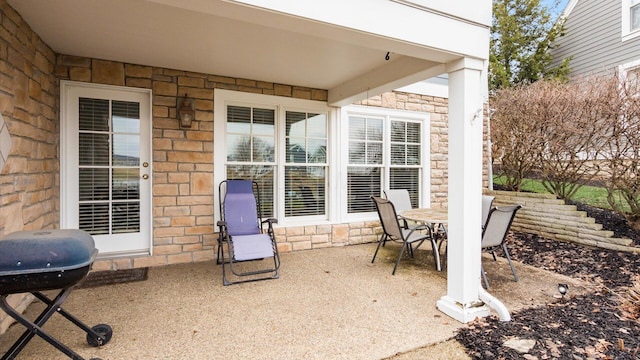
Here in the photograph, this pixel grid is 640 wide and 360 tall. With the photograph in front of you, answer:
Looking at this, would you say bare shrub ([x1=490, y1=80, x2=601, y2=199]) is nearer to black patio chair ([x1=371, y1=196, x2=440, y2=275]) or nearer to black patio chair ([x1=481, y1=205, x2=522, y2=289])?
black patio chair ([x1=481, y1=205, x2=522, y2=289])

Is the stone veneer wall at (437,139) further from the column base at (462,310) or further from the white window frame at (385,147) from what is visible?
the column base at (462,310)

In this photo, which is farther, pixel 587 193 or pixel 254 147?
pixel 587 193

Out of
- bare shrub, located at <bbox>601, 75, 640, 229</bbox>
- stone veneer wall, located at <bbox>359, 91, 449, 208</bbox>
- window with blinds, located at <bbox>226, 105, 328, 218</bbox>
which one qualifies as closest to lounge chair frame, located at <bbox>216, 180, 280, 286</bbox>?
window with blinds, located at <bbox>226, 105, 328, 218</bbox>

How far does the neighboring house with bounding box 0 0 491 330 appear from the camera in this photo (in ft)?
8.21

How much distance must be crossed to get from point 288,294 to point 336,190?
2.19m

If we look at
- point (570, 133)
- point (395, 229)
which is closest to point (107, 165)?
point (395, 229)

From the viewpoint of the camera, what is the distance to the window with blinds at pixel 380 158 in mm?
5250

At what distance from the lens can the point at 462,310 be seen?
2598 mm

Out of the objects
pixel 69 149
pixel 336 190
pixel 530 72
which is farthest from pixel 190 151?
pixel 530 72

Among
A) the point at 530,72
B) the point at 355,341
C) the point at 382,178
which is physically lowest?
the point at 355,341

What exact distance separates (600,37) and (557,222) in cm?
666

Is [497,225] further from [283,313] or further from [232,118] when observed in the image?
[232,118]

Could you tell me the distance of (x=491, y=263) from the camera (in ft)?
13.7

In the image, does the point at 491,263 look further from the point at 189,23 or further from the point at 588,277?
the point at 189,23
